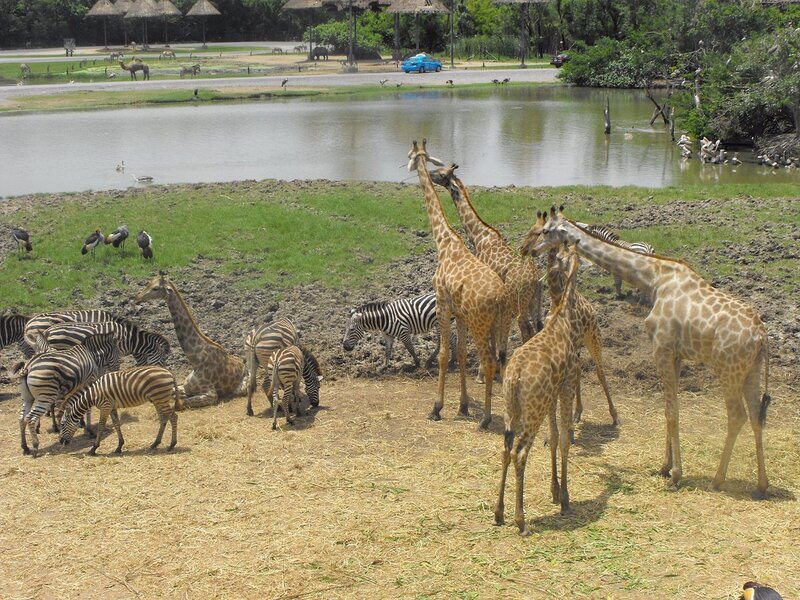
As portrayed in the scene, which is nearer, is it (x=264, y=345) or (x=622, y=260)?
(x=622, y=260)

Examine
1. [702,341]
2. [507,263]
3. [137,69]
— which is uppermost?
[137,69]

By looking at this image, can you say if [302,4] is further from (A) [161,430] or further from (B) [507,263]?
(A) [161,430]

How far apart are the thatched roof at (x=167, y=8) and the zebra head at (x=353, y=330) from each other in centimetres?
6978

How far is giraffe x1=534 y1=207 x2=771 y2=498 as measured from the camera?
882cm

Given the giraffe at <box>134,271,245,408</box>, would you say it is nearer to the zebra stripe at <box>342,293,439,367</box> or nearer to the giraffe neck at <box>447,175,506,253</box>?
the zebra stripe at <box>342,293,439,367</box>

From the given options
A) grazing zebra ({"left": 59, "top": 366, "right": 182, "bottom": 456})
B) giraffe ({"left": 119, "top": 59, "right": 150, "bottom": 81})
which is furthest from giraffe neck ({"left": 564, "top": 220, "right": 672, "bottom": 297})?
giraffe ({"left": 119, "top": 59, "right": 150, "bottom": 81})

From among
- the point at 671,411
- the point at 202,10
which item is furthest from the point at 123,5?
the point at 671,411

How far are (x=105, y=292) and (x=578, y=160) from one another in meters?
17.3

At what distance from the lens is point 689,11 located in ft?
149

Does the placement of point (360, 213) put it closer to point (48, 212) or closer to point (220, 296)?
point (220, 296)

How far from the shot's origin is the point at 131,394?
10.4 m

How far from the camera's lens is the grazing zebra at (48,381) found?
10.6 meters

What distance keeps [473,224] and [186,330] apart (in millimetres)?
3861

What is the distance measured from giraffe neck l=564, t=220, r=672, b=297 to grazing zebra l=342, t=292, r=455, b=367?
311cm
